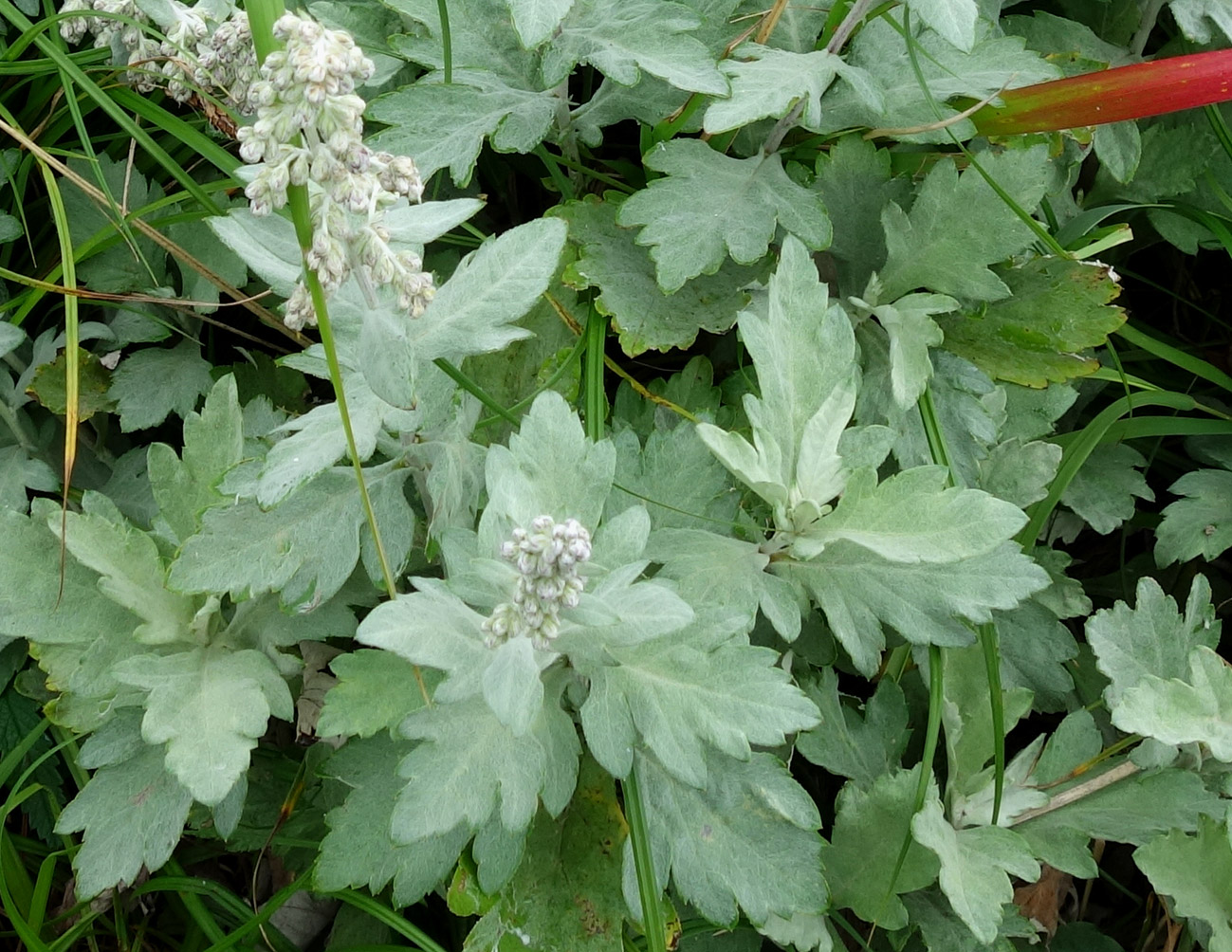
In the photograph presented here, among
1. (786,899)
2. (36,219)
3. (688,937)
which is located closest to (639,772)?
(786,899)

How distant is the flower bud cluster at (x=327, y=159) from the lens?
0.95m

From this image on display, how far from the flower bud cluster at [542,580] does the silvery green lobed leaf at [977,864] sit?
659mm

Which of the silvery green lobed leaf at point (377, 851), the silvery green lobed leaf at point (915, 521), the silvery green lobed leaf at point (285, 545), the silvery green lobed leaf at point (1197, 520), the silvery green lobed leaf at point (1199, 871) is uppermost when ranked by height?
the silvery green lobed leaf at point (915, 521)

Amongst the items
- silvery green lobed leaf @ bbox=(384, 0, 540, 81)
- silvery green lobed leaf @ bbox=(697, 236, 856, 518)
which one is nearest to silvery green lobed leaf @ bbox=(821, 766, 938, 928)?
silvery green lobed leaf @ bbox=(697, 236, 856, 518)

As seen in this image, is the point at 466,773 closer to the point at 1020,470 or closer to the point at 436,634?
the point at 436,634

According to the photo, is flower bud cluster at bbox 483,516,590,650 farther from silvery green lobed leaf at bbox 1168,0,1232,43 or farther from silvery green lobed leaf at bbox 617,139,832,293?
silvery green lobed leaf at bbox 1168,0,1232,43

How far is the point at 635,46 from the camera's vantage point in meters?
1.56

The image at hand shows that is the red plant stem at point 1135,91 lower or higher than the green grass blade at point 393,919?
higher

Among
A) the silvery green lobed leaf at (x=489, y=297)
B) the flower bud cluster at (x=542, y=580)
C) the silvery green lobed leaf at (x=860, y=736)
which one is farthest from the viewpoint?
the silvery green lobed leaf at (x=860, y=736)

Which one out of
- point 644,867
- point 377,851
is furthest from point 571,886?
point 377,851

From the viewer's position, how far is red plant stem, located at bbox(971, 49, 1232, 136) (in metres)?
1.65

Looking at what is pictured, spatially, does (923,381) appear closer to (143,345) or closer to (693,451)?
(693,451)

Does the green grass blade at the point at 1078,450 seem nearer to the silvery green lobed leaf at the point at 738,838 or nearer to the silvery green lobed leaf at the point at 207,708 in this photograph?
the silvery green lobed leaf at the point at 738,838

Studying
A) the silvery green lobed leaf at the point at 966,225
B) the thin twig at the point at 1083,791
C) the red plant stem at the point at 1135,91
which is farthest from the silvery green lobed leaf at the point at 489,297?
the thin twig at the point at 1083,791
